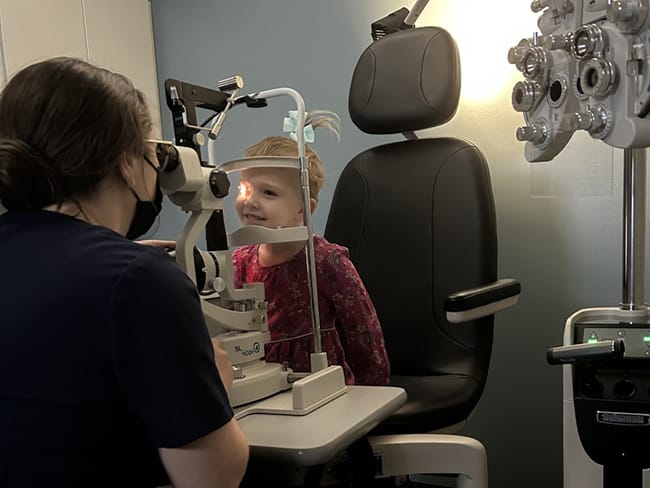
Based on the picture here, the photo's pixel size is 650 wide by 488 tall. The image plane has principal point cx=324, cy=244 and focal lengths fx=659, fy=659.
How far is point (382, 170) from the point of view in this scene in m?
1.94

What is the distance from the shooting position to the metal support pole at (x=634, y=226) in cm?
140

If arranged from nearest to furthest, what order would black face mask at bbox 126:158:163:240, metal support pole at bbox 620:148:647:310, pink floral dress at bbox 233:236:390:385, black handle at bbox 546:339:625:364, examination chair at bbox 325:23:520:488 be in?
black face mask at bbox 126:158:163:240
black handle at bbox 546:339:625:364
metal support pole at bbox 620:148:647:310
pink floral dress at bbox 233:236:390:385
examination chair at bbox 325:23:520:488

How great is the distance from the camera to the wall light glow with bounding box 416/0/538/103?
2064 mm

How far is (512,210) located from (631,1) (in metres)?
1.10

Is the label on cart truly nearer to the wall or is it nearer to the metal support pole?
the metal support pole

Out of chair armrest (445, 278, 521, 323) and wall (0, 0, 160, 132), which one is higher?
wall (0, 0, 160, 132)

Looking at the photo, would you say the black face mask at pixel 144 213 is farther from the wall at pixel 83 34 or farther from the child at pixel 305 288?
the wall at pixel 83 34

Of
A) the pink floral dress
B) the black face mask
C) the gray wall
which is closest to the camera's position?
the black face mask

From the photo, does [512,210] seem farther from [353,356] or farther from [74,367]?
[74,367]

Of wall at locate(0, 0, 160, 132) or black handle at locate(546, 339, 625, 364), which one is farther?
wall at locate(0, 0, 160, 132)

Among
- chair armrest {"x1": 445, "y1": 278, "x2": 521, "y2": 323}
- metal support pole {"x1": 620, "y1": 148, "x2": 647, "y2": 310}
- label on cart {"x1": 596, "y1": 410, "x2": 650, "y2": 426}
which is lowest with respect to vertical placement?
label on cart {"x1": 596, "y1": 410, "x2": 650, "y2": 426}

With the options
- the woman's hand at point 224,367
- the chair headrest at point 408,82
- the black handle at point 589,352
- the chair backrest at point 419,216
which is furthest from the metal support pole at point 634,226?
the woman's hand at point 224,367

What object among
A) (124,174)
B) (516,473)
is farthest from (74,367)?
(516,473)

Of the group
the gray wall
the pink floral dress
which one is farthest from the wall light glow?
the pink floral dress
